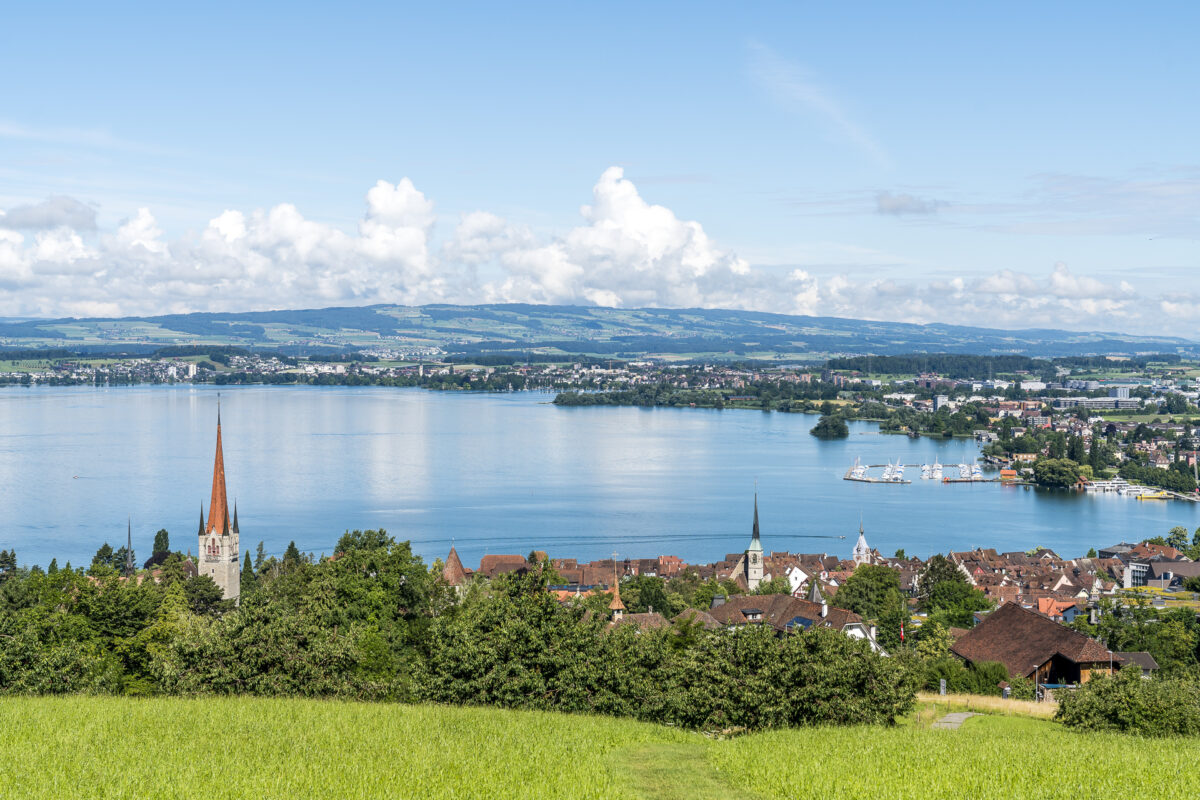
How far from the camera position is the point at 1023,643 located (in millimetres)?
19156

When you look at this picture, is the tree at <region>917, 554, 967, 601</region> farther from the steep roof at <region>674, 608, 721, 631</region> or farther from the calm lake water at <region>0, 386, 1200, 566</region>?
the steep roof at <region>674, 608, 721, 631</region>

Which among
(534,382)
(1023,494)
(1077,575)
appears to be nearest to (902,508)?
(1023,494)

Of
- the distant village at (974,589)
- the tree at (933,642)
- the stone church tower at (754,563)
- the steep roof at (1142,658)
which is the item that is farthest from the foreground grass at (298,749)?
the stone church tower at (754,563)

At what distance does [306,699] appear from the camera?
11875 millimetres

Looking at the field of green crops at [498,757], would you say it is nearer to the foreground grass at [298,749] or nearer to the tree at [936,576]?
the foreground grass at [298,749]

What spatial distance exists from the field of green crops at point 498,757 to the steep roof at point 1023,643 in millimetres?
7575

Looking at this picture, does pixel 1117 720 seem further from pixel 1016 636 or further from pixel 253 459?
pixel 253 459

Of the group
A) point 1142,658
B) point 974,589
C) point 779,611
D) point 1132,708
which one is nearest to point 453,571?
point 779,611

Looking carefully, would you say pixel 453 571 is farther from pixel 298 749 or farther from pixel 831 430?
pixel 831 430

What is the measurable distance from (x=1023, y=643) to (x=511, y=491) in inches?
1521

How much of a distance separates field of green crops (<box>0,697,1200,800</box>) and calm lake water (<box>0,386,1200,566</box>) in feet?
94.3

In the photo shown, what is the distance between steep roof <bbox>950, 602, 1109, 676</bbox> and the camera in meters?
18.3

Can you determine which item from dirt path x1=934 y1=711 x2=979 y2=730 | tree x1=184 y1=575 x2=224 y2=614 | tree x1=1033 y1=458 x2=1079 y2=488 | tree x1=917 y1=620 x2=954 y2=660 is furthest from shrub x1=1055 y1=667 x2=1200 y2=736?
tree x1=1033 y1=458 x2=1079 y2=488

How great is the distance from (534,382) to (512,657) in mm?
150871
